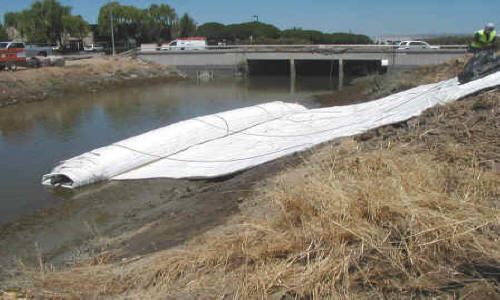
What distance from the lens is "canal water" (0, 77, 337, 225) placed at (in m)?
10.8

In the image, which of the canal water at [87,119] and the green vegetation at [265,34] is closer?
the canal water at [87,119]

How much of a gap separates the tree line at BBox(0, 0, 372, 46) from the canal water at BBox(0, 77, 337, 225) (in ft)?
77.0

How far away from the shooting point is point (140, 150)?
11.0m

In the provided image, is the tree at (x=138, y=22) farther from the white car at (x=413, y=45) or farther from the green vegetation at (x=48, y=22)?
the white car at (x=413, y=45)

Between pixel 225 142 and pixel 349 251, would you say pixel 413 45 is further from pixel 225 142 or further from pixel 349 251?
pixel 349 251

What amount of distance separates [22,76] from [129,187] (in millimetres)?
22211

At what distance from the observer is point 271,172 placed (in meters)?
8.11

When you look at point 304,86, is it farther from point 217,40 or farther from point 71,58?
point 217,40

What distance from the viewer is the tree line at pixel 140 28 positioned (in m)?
53.7

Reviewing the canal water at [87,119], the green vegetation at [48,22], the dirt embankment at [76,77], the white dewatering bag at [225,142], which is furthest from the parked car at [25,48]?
the white dewatering bag at [225,142]

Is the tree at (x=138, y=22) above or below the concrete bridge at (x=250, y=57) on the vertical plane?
above

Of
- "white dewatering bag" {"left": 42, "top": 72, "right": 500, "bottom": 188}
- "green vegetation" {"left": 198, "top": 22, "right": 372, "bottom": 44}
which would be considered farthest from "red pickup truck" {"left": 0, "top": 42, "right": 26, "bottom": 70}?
"green vegetation" {"left": 198, "top": 22, "right": 372, "bottom": 44}

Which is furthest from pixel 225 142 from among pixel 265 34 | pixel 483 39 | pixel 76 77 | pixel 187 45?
pixel 265 34

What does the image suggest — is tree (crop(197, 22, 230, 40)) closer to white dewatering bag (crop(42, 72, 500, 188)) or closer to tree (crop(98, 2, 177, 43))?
tree (crop(98, 2, 177, 43))
